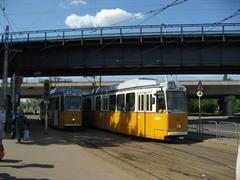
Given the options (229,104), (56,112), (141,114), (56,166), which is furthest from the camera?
(229,104)

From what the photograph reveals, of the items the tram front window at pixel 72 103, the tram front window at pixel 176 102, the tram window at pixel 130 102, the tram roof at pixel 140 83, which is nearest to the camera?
the tram front window at pixel 176 102

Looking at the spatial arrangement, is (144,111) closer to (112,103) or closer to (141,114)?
(141,114)

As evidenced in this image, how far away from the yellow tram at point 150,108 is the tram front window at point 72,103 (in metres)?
5.96

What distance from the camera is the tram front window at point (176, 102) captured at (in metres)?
23.3

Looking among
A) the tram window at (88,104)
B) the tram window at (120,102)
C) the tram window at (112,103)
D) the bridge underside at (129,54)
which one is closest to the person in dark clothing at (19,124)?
the tram window at (120,102)

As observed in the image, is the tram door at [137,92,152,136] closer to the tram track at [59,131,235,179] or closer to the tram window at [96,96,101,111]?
the tram track at [59,131,235,179]

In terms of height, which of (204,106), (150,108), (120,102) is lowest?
(150,108)

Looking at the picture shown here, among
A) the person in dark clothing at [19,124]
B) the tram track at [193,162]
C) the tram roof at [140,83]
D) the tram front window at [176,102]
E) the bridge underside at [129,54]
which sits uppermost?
the bridge underside at [129,54]

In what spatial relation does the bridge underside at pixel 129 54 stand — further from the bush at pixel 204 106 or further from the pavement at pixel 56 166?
the bush at pixel 204 106

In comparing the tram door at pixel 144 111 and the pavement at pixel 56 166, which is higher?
the tram door at pixel 144 111

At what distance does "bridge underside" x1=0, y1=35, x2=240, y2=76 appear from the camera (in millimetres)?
43781

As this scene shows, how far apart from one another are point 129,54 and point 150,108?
845 inches

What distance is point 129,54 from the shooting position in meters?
45.0

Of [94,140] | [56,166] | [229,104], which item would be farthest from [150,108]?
[229,104]
